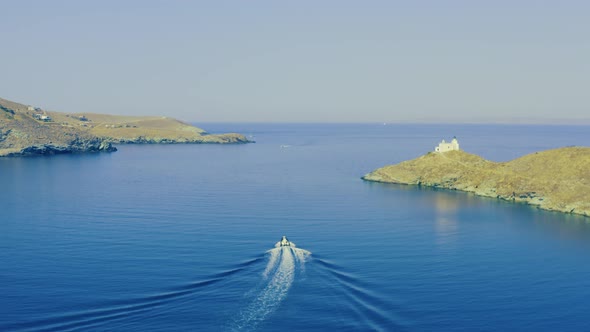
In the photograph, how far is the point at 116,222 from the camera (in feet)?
282

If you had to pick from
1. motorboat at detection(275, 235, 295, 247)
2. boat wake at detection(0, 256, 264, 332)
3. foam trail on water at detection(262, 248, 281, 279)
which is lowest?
boat wake at detection(0, 256, 264, 332)

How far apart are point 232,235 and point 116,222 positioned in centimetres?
2025

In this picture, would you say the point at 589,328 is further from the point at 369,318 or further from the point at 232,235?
the point at 232,235

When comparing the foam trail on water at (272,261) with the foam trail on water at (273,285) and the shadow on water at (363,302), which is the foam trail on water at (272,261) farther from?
the shadow on water at (363,302)

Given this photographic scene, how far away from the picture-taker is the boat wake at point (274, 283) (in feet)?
156

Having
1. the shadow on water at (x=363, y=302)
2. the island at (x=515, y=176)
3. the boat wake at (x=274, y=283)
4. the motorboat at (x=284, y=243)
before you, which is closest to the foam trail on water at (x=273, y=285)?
the boat wake at (x=274, y=283)

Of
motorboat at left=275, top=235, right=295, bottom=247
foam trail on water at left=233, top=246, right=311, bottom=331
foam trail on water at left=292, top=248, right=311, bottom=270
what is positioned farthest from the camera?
motorboat at left=275, top=235, right=295, bottom=247

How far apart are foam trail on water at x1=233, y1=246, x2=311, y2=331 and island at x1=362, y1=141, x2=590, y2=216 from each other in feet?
202

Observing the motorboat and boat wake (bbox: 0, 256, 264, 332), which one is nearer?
boat wake (bbox: 0, 256, 264, 332)

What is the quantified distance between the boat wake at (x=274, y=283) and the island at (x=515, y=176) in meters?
61.0

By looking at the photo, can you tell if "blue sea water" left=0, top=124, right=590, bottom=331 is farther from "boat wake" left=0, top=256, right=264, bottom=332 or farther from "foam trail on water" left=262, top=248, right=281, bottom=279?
"foam trail on water" left=262, top=248, right=281, bottom=279

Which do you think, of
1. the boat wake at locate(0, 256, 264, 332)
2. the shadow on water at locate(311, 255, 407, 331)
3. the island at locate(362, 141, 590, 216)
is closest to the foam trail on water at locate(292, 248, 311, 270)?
the shadow on water at locate(311, 255, 407, 331)

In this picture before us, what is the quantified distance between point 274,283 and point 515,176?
81.4 metres

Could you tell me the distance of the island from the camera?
10681 cm
